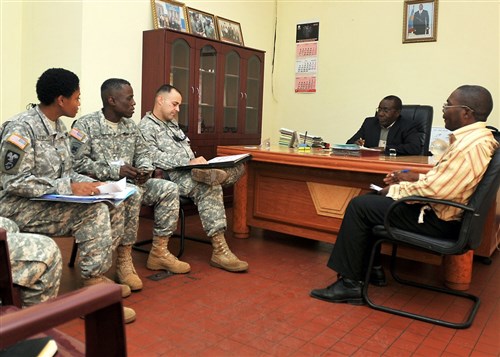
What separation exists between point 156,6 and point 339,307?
333 cm

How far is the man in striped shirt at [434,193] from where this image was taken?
2246 mm

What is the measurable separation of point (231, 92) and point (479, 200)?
3.37 m

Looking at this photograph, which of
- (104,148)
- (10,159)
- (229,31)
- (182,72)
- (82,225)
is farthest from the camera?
(229,31)

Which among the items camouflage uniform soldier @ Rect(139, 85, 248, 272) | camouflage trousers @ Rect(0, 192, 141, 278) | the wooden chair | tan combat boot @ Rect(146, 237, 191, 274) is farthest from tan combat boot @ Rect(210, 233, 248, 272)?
the wooden chair

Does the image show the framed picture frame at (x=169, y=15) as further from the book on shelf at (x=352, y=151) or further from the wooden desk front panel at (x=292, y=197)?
the book on shelf at (x=352, y=151)

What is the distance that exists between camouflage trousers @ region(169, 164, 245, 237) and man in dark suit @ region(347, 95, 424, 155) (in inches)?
64.9

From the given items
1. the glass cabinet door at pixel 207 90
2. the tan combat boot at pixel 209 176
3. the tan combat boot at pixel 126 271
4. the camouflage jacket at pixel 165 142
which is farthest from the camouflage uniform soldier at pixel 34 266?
the glass cabinet door at pixel 207 90

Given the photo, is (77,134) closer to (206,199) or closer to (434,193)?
(206,199)

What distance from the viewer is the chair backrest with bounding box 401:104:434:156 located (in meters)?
4.05

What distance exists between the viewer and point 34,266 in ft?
5.21

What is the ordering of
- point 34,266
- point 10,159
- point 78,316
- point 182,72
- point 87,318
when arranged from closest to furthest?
point 78,316 < point 87,318 < point 34,266 < point 10,159 < point 182,72

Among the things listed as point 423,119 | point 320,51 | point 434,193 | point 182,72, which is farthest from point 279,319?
point 320,51

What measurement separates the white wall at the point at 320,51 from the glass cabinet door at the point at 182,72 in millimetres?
330

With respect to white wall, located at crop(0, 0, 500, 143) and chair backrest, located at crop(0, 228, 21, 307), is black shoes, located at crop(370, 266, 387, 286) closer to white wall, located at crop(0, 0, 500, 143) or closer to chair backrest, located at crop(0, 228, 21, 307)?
chair backrest, located at crop(0, 228, 21, 307)
